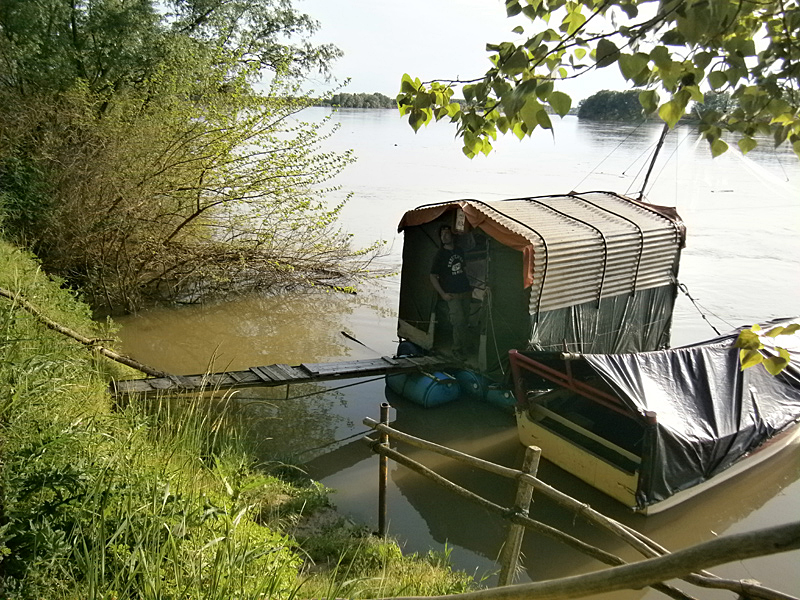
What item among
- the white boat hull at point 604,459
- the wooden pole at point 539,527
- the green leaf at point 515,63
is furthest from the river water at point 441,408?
the wooden pole at point 539,527

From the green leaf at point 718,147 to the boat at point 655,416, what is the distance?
403cm

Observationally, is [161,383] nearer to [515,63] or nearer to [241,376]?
[241,376]

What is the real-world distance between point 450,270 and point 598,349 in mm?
2499

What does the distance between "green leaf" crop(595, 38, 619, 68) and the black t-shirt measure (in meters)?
7.15

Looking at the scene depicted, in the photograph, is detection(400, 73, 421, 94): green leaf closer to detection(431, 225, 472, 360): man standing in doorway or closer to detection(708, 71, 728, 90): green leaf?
detection(708, 71, 728, 90): green leaf

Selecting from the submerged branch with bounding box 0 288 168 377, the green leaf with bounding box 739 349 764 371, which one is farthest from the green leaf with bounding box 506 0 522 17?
the submerged branch with bounding box 0 288 168 377

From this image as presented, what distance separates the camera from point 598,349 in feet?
30.2

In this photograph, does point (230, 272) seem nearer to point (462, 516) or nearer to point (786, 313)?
point (462, 516)

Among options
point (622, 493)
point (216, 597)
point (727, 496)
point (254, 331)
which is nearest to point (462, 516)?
point (622, 493)

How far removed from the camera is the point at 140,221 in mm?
10523

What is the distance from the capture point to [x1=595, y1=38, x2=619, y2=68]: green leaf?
1.86 meters

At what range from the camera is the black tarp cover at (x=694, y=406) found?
5902 millimetres

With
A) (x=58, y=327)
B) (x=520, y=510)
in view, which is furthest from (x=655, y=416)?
(x=58, y=327)

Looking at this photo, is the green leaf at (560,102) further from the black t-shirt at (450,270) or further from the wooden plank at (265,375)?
the black t-shirt at (450,270)
